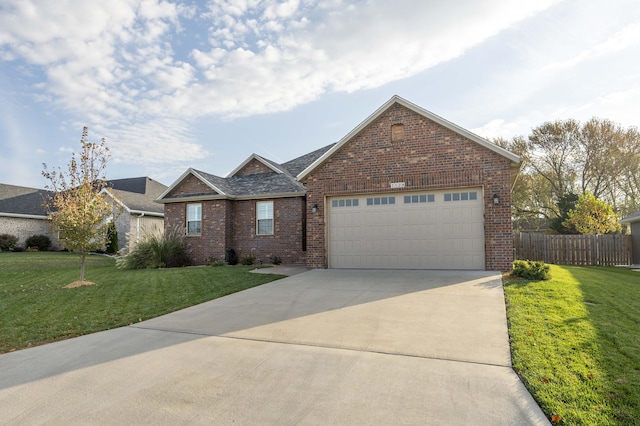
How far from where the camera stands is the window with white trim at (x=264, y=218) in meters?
15.8

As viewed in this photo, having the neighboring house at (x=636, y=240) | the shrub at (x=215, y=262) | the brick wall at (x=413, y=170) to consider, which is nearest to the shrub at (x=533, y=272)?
the brick wall at (x=413, y=170)

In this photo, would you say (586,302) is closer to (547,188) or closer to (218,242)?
(218,242)

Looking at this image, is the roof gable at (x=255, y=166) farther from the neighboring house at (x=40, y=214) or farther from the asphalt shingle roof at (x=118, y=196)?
the asphalt shingle roof at (x=118, y=196)

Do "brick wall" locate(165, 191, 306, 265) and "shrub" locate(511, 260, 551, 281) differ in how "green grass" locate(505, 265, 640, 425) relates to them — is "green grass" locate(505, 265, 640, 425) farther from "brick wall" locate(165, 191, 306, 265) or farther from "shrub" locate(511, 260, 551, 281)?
"brick wall" locate(165, 191, 306, 265)

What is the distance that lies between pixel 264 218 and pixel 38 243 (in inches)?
776

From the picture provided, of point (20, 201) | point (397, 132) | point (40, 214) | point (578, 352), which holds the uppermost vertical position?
point (397, 132)

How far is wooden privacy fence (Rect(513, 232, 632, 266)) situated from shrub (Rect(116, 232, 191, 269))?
16995 millimetres

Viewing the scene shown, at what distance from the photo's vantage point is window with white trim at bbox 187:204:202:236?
54.3 feet

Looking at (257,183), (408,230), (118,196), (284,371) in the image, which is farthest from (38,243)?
(284,371)

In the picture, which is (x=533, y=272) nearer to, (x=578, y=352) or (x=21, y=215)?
(x=578, y=352)

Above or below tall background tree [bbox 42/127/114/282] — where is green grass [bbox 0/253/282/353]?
below

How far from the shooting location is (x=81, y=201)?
34.7 feet

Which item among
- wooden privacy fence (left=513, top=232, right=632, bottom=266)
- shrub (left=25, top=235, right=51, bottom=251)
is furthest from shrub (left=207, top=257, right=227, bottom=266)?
shrub (left=25, top=235, right=51, bottom=251)

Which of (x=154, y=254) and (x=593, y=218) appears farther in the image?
(x=593, y=218)
